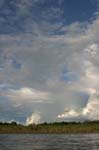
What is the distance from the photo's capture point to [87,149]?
70938 mm

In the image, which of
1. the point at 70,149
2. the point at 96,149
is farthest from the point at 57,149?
the point at 96,149

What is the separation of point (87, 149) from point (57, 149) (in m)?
5.93

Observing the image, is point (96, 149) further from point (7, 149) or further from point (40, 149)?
point (7, 149)

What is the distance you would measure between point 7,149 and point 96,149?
17.5m

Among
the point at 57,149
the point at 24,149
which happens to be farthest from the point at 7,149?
the point at 57,149

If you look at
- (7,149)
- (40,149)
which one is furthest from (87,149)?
(7,149)

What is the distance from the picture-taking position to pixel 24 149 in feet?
226

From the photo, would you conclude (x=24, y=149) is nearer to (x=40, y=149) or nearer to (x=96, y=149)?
(x=40, y=149)

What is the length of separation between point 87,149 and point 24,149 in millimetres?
12464

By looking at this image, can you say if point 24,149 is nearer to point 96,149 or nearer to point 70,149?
point 70,149

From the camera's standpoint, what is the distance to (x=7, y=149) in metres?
69.3

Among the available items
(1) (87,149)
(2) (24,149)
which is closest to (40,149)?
(2) (24,149)

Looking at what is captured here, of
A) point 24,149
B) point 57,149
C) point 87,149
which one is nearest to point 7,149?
point 24,149

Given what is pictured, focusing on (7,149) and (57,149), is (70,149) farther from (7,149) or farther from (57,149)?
(7,149)
